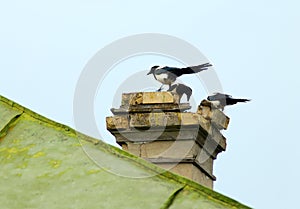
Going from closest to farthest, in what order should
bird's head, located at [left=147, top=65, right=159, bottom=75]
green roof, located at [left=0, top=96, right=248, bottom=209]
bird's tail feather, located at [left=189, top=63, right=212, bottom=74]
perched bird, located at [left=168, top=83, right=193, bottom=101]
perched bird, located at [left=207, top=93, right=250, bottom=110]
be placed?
green roof, located at [left=0, top=96, right=248, bottom=209], perched bird, located at [left=168, top=83, right=193, bottom=101], perched bird, located at [left=207, top=93, right=250, bottom=110], bird's tail feather, located at [left=189, top=63, right=212, bottom=74], bird's head, located at [left=147, top=65, right=159, bottom=75]

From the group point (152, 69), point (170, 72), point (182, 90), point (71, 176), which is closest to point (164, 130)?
point (182, 90)

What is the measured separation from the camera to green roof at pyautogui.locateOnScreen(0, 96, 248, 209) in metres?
6.61

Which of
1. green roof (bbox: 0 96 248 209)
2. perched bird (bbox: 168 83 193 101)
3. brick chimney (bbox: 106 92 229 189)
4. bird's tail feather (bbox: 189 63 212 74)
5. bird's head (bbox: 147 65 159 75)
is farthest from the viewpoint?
bird's head (bbox: 147 65 159 75)

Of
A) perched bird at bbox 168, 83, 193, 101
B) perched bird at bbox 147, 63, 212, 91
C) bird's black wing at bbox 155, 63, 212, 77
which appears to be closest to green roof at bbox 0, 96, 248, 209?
perched bird at bbox 168, 83, 193, 101

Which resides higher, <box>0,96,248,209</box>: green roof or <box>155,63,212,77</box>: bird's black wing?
<box>155,63,212,77</box>: bird's black wing

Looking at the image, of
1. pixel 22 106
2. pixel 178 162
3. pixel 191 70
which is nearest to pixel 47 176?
pixel 22 106

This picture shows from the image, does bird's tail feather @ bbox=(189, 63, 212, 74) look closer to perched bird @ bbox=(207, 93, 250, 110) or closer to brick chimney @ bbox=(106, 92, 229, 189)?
perched bird @ bbox=(207, 93, 250, 110)

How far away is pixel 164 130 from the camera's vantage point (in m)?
12.6

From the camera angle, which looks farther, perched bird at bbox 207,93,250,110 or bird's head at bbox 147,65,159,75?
bird's head at bbox 147,65,159,75

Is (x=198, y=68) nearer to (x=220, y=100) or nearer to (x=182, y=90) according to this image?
(x=220, y=100)

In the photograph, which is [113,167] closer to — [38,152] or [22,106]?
[38,152]

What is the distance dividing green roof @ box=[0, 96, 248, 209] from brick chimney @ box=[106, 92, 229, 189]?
4657 mm

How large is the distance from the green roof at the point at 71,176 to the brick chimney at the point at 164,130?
466 cm

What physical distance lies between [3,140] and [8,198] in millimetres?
979
